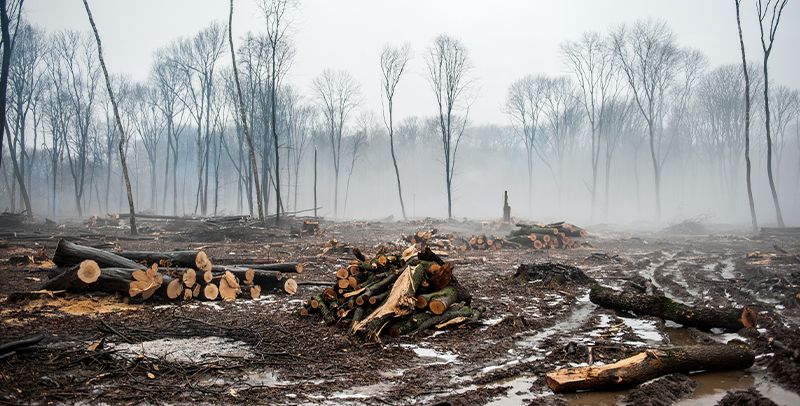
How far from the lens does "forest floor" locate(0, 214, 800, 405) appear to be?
408 cm

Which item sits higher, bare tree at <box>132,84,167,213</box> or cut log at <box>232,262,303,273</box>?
bare tree at <box>132,84,167,213</box>

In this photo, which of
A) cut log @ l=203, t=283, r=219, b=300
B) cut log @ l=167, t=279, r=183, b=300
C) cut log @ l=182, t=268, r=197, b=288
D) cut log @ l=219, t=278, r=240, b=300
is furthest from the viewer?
cut log @ l=219, t=278, r=240, b=300

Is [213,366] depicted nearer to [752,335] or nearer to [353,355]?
[353,355]

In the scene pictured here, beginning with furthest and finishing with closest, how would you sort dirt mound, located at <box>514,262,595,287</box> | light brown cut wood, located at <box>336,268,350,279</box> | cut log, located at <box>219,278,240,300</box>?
dirt mound, located at <box>514,262,595,287</box> < cut log, located at <box>219,278,240,300</box> < light brown cut wood, located at <box>336,268,350,279</box>

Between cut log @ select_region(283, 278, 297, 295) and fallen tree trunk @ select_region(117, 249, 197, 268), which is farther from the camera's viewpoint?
cut log @ select_region(283, 278, 297, 295)

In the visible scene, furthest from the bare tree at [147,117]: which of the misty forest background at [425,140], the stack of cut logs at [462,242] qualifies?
the stack of cut logs at [462,242]

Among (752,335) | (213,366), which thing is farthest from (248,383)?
(752,335)

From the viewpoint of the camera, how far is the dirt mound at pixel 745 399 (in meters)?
3.67

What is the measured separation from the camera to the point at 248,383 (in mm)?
4387

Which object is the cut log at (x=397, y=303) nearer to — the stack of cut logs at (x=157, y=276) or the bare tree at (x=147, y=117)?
the stack of cut logs at (x=157, y=276)

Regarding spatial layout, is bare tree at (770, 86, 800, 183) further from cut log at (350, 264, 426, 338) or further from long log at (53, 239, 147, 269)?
long log at (53, 239, 147, 269)

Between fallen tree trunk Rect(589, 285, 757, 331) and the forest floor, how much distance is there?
15 cm

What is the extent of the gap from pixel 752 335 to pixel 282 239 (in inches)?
674

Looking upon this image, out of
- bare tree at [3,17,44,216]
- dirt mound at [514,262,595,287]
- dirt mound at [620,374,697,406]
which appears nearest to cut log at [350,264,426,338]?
dirt mound at [620,374,697,406]
